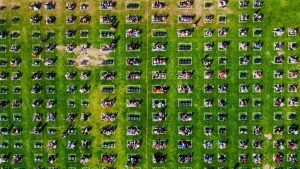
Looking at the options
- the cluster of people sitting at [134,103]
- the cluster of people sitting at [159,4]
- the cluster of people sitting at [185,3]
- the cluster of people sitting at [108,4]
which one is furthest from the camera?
the cluster of people sitting at [134,103]


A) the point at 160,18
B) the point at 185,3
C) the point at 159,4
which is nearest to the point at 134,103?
the point at 160,18

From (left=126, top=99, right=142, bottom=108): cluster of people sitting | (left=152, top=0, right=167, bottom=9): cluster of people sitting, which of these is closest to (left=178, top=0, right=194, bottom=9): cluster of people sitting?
(left=152, top=0, right=167, bottom=9): cluster of people sitting

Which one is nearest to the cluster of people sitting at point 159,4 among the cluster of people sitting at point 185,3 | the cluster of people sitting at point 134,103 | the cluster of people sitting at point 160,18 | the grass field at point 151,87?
the grass field at point 151,87

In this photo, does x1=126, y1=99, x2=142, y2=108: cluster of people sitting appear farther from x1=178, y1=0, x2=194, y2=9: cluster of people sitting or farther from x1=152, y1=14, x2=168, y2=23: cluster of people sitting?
x1=178, y1=0, x2=194, y2=9: cluster of people sitting

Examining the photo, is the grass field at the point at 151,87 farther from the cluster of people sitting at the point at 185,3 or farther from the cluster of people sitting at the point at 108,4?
the cluster of people sitting at the point at 108,4

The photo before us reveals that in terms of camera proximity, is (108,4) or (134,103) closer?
(108,4)

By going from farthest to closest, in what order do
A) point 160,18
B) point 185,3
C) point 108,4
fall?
point 108,4, point 160,18, point 185,3

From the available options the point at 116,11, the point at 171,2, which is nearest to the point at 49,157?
the point at 116,11

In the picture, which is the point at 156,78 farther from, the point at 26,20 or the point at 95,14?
the point at 26,20

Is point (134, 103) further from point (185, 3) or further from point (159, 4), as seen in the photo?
point (185, 3)
